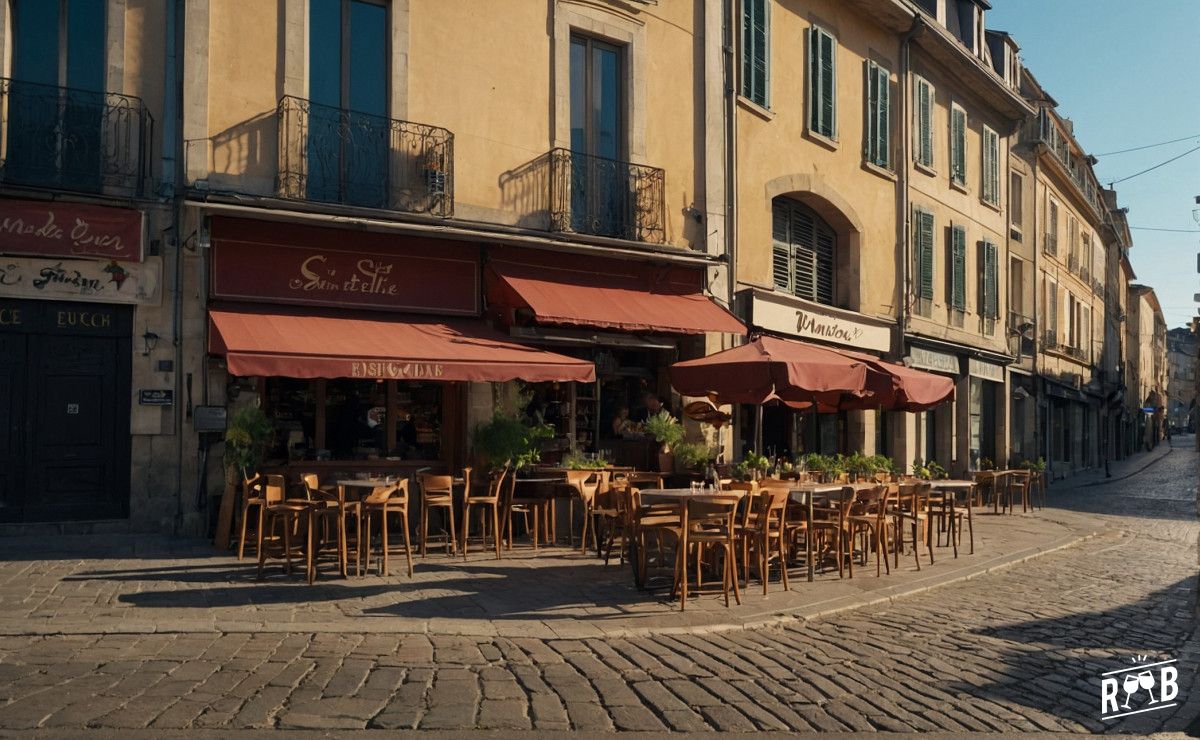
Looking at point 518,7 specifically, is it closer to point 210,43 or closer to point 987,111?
point 210,43

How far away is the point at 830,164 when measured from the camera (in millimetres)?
19297

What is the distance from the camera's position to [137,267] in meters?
11.5

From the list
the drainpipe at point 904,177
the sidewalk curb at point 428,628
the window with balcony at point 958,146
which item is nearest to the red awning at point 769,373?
the sidewalk curb at point 428,628

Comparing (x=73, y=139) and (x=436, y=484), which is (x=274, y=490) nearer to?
(x=436, y=484)

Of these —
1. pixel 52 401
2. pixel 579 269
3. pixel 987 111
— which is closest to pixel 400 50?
pixel 579 269

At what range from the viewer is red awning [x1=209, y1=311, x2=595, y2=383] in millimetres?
10781

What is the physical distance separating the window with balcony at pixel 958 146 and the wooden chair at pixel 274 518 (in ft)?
60.9

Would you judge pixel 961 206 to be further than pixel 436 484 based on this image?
Yes

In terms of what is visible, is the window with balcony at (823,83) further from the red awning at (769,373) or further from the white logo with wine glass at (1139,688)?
the white logo with wine glass at (1139,688)

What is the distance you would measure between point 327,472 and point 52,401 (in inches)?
118

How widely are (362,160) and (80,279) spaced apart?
134 inches

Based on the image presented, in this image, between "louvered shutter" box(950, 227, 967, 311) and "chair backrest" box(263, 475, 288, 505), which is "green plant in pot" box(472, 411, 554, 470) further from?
"louvered shutter" box(950, 227, 967, 311)

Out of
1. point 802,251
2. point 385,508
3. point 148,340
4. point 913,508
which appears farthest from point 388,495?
point 802,251

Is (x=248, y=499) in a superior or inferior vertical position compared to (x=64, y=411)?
inferior
